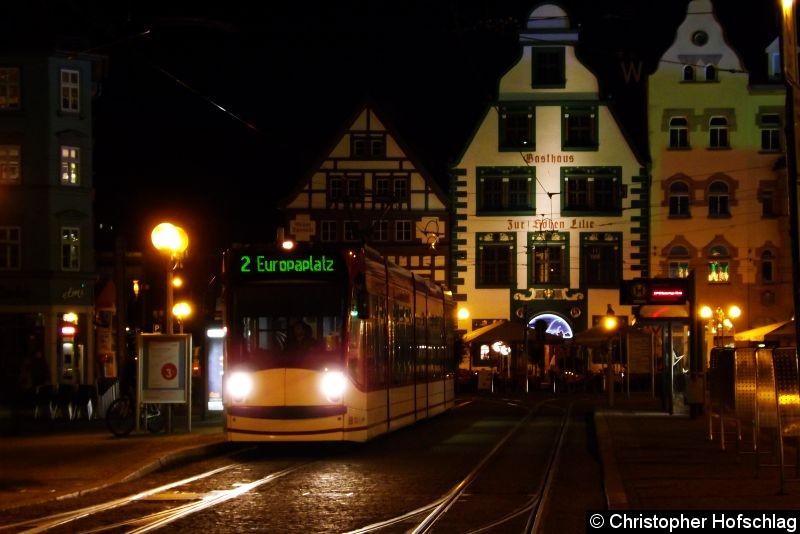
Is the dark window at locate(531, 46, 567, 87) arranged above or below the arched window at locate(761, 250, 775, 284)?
above

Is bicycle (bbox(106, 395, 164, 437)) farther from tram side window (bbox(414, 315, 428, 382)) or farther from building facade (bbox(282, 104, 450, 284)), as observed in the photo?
building facade (bbox(282, 104, 450, 284))

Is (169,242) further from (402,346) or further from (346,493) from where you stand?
(346,493)

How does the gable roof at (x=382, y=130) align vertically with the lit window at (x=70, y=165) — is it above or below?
above

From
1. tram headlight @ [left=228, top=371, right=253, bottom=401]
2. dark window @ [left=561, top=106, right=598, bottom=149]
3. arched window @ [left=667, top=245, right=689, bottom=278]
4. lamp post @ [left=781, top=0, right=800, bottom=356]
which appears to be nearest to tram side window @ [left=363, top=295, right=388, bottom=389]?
tram headlight @ [left=228, top=371, right=253, bottom=401]

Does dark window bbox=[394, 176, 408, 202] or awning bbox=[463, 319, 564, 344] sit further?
dark window bbox=[394, 176, 408, 202]

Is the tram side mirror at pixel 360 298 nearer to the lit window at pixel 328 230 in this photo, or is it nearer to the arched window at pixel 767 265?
the lit window at pixel 328 230

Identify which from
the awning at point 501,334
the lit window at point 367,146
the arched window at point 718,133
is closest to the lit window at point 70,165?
the lit window at point 367,146

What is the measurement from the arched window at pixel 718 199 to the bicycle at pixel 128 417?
1567 inches

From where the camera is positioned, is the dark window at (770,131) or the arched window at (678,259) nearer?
the dark window at (770,131)

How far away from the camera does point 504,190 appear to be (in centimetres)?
6266

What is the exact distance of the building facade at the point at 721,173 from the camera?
61406mm

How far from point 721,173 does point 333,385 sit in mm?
43420

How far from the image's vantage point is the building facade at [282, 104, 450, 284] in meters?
61.6

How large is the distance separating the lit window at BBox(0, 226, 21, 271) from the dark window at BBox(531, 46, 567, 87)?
23.7 metres
